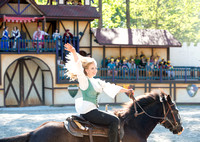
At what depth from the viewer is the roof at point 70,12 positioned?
83.6ft

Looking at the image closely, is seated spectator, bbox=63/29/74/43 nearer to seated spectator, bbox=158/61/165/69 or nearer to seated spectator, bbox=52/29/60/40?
seated spectator, bbox=52/29/60/40

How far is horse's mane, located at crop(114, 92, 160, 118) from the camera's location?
6946mm

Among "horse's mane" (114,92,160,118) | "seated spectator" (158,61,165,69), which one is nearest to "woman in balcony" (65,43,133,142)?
"horse's mane" (114,92,160,118)

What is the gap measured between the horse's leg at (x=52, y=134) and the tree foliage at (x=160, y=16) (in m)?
30.4

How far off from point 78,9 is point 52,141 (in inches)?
828

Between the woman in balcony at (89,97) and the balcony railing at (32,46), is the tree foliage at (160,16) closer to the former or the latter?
the balcony railing at (32,46)

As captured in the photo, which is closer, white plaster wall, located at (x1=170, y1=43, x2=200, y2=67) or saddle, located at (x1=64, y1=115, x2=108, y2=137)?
saddle, located at (x1=64, y1=115, x2=108, y2=137)

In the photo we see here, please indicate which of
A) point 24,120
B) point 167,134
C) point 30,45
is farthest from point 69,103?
point 167,134

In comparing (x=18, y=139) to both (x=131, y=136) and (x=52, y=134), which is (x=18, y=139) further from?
(x=131, y=136)

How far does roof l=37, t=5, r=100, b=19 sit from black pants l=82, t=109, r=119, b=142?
62.4 ft

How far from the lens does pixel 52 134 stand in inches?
251

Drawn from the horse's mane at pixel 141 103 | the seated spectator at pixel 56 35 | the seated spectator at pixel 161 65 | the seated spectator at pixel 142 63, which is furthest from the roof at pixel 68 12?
the horse's mane at pixel 141 103

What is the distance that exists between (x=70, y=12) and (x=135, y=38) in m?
4.91

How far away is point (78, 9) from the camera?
1050 inches
